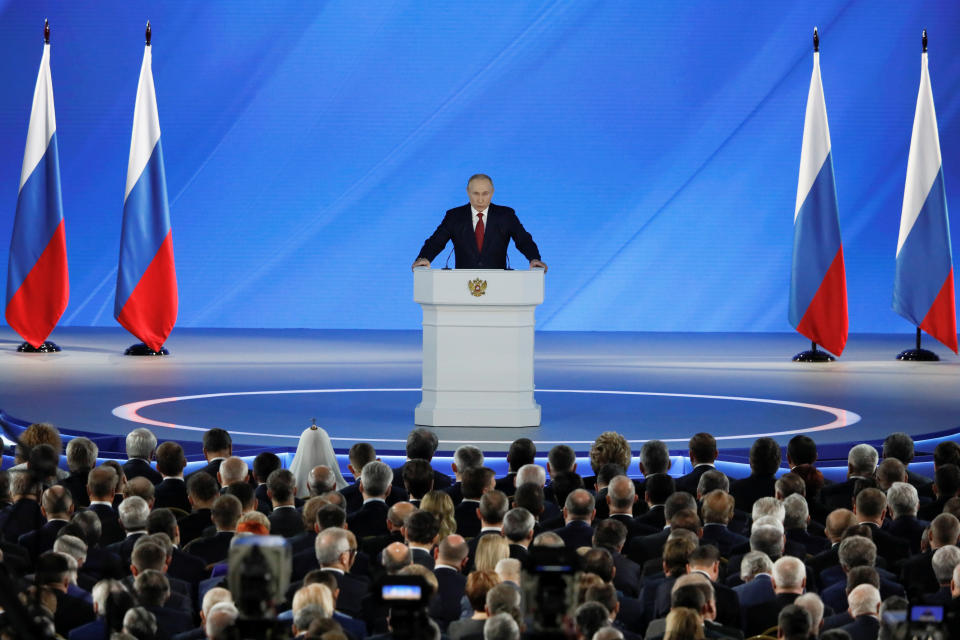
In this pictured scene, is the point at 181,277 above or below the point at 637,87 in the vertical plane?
below

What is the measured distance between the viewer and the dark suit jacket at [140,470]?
666 cm

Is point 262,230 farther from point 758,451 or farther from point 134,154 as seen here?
point 758,451

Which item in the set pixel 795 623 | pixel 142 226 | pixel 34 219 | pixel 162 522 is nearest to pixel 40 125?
pixel 34 219

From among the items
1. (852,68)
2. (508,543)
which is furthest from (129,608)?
(852,68)

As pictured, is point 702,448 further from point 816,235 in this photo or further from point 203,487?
point 816,235

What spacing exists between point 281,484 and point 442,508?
751 mm

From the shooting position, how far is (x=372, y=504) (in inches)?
234

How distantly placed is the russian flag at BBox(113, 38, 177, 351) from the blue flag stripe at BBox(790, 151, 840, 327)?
5.79m

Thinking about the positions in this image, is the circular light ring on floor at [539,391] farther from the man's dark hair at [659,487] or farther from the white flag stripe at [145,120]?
the white flag stripe at [145,120]

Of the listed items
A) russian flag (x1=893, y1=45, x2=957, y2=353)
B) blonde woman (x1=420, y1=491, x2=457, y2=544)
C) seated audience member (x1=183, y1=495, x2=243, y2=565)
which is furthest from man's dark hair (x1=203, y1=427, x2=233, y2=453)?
russian flag (x1=893, y1=45, x2=957, y2=353)

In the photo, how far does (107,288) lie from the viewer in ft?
61.0

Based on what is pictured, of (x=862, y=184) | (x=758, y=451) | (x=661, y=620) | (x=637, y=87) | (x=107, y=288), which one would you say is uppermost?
(x=637, y=87)

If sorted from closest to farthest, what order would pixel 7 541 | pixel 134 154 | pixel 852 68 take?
pixel 7 541
pixel 134 154
pixel 852 68

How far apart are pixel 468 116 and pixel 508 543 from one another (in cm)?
1363
